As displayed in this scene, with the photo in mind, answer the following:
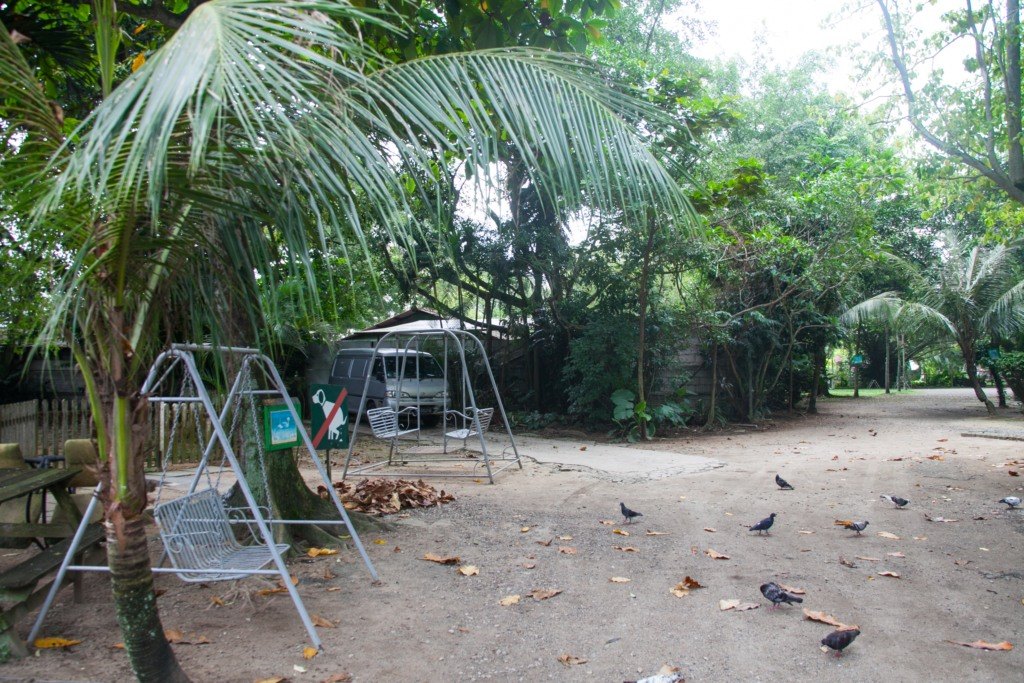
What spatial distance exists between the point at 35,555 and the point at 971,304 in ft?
62.6

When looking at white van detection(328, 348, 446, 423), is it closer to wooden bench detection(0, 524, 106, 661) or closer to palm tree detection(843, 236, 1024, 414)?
palm tree detection(843, 236, 1024, 414)

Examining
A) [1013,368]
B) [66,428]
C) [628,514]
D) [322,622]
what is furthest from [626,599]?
[1013,368]

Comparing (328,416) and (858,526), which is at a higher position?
(328,416)

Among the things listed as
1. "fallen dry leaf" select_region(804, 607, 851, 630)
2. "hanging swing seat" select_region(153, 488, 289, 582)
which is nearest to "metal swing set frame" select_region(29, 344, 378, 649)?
"hanging swing seat" select_region(153, 488, 289, 582)

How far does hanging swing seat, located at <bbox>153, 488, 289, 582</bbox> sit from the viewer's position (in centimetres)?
395

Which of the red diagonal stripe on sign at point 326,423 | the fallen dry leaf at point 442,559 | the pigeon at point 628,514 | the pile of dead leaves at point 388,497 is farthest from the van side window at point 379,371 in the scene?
the fallen dry leaf at point 442,559

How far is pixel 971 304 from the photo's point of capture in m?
18.0

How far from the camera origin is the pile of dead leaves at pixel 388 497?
7020 mm

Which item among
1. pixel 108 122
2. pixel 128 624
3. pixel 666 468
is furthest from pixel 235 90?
pixel 666 468

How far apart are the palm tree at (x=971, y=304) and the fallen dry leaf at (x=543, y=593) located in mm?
16173

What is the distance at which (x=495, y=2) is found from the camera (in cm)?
596

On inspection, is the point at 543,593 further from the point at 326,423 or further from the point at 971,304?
the point at 971,304

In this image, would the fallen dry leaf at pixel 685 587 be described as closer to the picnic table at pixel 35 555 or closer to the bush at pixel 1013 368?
the picnic table at pixel 35 555

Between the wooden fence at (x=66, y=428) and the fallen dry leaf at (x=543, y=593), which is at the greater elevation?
the wooden fence at (x=66, y=428)
